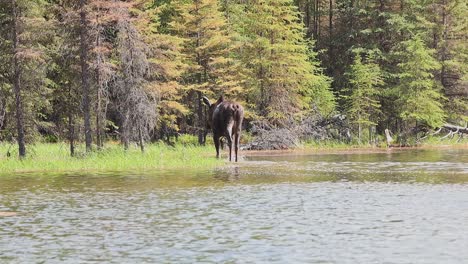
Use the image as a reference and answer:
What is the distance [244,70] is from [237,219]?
36975 mm

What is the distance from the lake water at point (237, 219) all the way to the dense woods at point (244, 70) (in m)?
12.3

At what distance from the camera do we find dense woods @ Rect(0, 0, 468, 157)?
34.1m

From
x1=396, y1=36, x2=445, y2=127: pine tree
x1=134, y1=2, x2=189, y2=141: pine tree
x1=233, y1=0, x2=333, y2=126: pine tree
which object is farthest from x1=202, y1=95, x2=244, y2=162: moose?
x1=396, y1=36, x2=445, y2=127: pine tree

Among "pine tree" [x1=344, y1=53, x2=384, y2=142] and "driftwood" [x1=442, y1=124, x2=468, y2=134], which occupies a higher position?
"pine tree" [x1=344, y1=53, x2=384, y2=142]

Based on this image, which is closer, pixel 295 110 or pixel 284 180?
pixel 284 180

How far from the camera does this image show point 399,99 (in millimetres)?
51406

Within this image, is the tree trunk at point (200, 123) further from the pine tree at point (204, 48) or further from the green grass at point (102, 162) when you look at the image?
the green grass at point (102, 162)

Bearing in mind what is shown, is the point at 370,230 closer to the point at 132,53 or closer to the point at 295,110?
the point at 132,53

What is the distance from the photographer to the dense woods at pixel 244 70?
34125 millimetres

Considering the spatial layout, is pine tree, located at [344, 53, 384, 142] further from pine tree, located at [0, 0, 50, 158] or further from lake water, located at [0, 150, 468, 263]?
lake water, located at [0, 150, 468, 263]

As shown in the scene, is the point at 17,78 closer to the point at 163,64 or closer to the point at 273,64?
the point at 163,64

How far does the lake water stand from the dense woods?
12311 mm

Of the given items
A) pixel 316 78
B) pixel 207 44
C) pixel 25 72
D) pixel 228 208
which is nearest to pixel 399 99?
pixel 316 78

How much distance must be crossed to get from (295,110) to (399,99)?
814 centimetres
